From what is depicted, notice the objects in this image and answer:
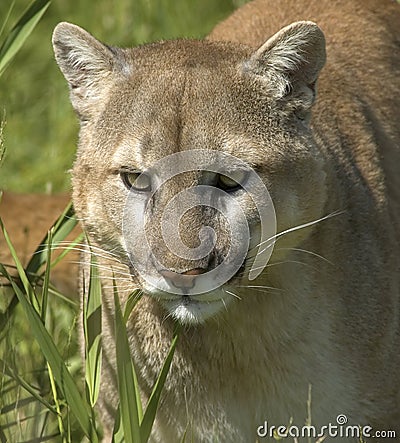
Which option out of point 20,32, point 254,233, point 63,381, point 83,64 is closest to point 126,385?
point 63,381

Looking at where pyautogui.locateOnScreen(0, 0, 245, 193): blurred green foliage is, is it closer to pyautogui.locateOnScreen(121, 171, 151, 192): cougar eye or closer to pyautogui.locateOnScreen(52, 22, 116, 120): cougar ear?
pyautogui.locateOnScreen(52, 22, 116, 120): cougar ear

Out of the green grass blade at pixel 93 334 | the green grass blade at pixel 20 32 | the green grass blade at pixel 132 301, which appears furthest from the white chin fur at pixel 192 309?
the green grass blade at pixel 20 32

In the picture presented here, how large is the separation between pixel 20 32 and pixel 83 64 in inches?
23.5

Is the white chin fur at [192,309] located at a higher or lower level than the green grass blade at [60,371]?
higher

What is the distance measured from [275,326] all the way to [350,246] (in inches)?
15.5

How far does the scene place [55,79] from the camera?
7121mm

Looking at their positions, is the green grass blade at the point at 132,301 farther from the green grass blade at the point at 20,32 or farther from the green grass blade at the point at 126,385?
the green grass blade at the point at 20,32

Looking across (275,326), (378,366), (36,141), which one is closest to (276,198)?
(275,326)

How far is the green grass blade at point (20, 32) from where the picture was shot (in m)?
4.18

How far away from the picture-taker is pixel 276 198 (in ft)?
11.2

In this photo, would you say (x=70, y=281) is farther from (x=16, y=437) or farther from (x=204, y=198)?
(x=204, y=198)

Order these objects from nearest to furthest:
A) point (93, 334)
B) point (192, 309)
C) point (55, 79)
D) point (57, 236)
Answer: point (192, 309)
point (93, 334)
point (57, 236)
point (55, 79)

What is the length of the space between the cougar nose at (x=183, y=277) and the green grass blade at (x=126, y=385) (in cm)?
19

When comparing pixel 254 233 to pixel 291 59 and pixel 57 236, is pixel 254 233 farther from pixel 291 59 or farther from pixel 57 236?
pixel 57 236
